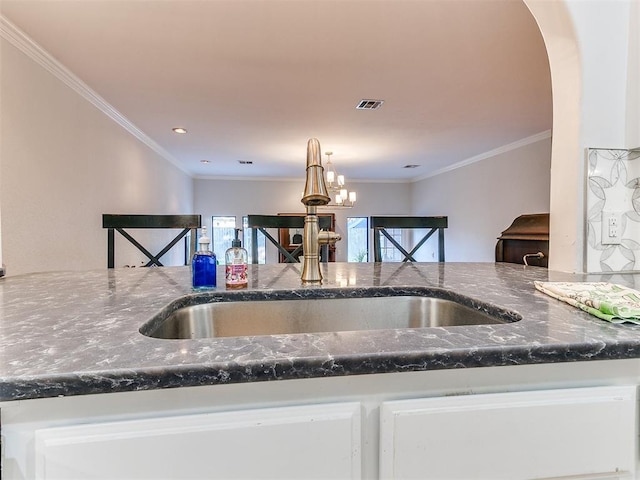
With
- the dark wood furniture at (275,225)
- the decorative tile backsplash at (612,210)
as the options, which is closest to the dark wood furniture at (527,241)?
the decorative tile backsplash at (612,210)

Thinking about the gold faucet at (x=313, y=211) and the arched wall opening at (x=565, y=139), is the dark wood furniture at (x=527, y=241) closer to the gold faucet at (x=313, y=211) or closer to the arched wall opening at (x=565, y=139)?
the arched wall opening at (x=565, y=139)

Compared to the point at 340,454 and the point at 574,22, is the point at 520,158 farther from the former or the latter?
the point at 340,454

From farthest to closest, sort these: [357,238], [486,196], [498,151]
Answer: [357,238] < [486,196] < [498,151]

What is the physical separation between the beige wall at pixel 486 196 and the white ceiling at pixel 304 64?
0.55 meters

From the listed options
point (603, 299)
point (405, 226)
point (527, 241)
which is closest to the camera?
point (603, 299)

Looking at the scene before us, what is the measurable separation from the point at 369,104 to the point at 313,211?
7.69 feet

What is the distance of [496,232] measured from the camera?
15.6 ft

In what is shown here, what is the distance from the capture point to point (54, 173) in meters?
2.29

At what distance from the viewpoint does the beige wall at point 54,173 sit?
1901mm

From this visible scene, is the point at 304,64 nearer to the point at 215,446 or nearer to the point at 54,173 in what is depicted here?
the point at 54,173

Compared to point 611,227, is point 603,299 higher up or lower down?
lower down

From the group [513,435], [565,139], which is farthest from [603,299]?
[565,139]

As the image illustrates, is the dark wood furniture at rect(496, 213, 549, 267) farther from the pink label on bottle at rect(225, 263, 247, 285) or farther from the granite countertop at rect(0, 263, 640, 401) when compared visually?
the pink label on bottle at rect(225, 263, 247, 285)

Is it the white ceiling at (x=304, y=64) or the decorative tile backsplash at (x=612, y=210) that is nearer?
the decorative tile backsplash at (x=612, y=210)
